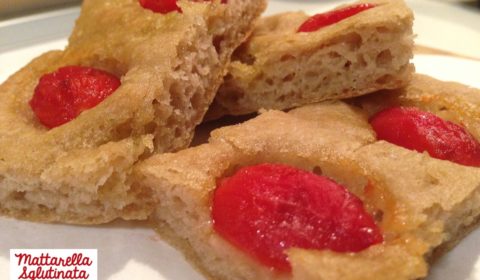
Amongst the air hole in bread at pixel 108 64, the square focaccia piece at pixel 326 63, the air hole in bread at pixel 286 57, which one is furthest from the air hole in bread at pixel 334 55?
the air hole in bread at pixel 108 64

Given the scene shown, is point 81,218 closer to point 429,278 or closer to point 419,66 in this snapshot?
point 429,278

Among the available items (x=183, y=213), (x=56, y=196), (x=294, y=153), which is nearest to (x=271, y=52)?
(x=294, y=153)

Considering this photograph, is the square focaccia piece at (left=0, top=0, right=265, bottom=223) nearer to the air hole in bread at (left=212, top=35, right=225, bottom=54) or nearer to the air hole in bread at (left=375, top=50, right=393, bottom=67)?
the air hole in bread at (left=212, top=35, right=225, bottom=54)

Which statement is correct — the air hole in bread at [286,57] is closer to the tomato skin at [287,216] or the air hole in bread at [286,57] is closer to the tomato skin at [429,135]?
the tomato skin at [429,135]

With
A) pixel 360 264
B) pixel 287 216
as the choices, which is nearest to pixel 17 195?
pixel 287 216

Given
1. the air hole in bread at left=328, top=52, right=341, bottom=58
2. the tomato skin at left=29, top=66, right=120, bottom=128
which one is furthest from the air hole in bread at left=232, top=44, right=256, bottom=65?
the tomato skin at left=29, top=66, right=120, bottom=128

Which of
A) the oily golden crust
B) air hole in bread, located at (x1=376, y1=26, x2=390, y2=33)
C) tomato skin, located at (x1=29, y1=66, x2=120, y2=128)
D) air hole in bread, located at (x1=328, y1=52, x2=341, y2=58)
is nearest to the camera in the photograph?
the oily golden crust
